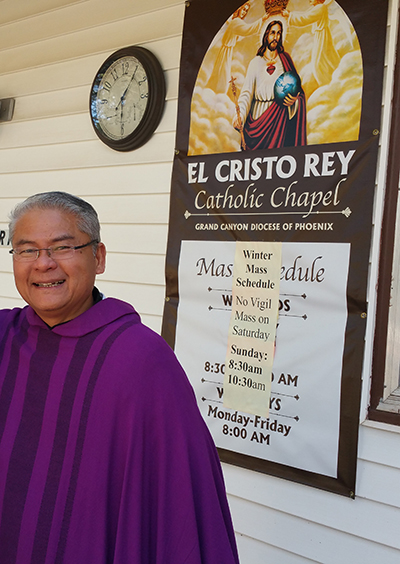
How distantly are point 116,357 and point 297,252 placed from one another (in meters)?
1.11

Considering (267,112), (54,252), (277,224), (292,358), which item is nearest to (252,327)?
(292,358)

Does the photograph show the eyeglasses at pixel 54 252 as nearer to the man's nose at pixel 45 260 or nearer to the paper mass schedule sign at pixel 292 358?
the man's nose at pixel 45 260

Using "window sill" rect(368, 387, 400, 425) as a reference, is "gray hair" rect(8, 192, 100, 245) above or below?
above

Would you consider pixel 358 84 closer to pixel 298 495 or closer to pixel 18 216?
pixel 18 216

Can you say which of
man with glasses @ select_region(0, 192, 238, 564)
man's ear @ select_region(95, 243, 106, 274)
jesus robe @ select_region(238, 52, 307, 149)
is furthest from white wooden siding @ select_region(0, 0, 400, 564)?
man's ear @ select_region(95, 243, 106, 274)

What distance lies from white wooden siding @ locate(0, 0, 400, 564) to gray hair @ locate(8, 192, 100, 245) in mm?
1149

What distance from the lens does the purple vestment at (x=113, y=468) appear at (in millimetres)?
1219

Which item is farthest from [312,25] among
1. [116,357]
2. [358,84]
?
[116,357]

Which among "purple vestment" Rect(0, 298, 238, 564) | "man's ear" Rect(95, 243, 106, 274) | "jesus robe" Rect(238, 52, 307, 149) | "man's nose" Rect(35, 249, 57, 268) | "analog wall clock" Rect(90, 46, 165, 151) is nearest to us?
"purple vestment" Rect(0, 298, 238, 564)

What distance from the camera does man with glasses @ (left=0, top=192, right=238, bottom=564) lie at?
1222mm

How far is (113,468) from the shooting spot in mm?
1242

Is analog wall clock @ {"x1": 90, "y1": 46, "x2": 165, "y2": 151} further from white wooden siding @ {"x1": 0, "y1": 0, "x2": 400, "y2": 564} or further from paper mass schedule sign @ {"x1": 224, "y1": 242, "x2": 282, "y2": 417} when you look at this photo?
paper mass schedule sign @ {"x1": 224, "y1": 242, "x2": 282, "y2": 417}

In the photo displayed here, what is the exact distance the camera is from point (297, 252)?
2186 mm

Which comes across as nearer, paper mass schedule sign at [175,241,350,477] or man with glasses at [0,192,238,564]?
man with glasses at [0,192,238,564]
